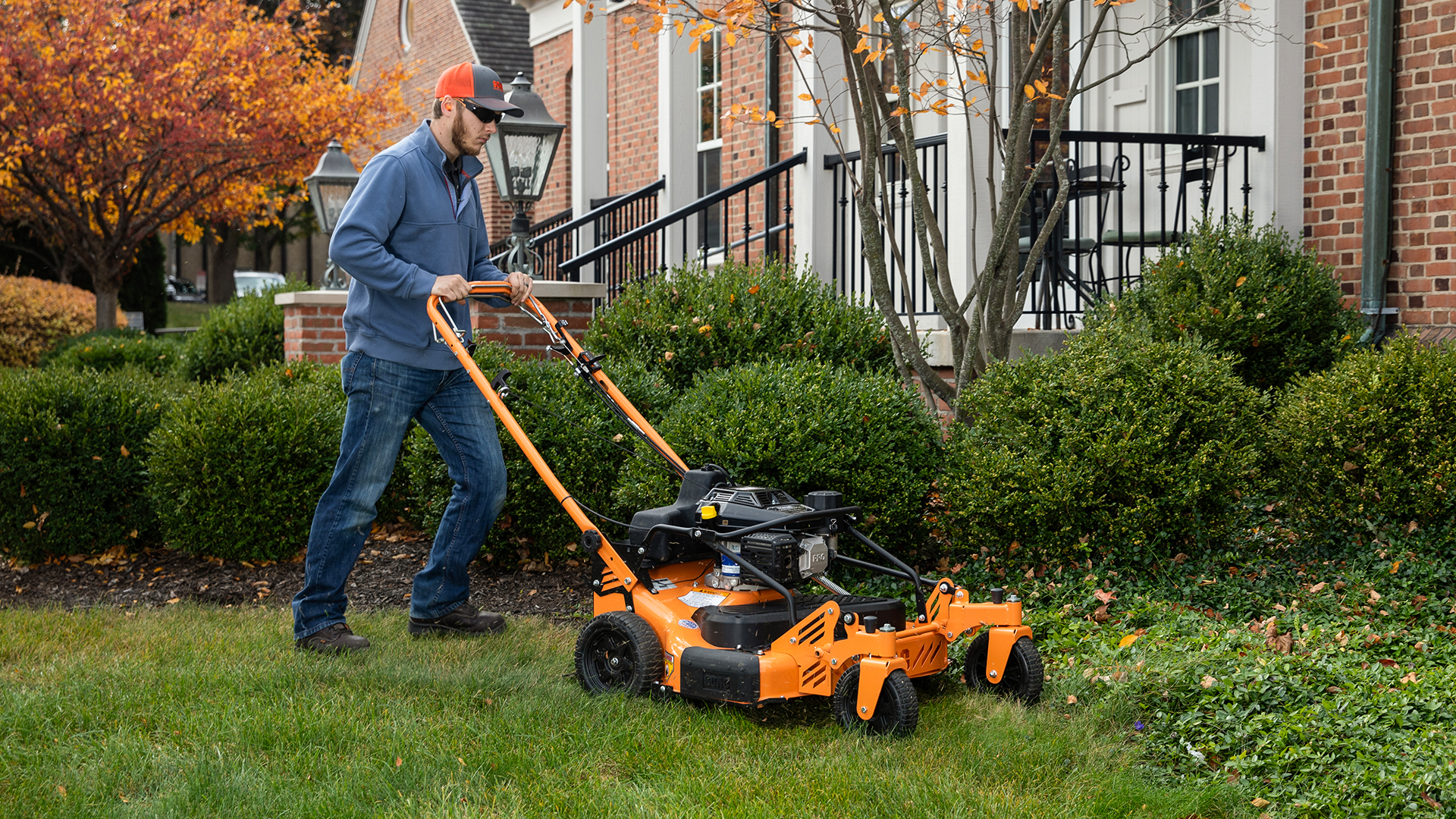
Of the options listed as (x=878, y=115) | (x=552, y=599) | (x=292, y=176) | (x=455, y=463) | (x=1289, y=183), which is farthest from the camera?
(x=292, y=176)

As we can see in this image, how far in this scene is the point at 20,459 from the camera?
6.09 metres

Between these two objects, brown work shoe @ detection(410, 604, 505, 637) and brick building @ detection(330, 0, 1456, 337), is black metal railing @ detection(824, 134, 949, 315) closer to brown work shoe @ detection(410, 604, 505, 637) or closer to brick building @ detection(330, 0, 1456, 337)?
brick building @ detection(330, 0, 1456, 337)

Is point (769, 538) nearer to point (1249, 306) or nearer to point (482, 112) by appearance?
point (482, 112)

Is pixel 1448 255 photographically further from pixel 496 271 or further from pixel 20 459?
pixel 20 459

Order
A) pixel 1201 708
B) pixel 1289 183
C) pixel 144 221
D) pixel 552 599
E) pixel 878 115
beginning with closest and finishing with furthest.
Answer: pixel 1201 708, pixel 552 599, pixel 878 115, pixel 1289 183, pixel 144 221

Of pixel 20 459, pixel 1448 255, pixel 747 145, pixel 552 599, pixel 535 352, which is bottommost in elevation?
pixel 552 599

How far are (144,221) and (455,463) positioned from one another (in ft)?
50.0

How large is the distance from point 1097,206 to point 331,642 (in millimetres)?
5337

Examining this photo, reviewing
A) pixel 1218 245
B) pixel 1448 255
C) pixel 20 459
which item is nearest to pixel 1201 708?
pixel 1218 245

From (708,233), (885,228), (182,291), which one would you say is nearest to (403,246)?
(885,228)

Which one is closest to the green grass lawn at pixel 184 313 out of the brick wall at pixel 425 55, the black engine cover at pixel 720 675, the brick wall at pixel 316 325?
the brick wall at pixel 425 55

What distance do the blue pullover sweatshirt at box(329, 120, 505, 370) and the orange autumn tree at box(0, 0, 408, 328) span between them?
43.1 feet

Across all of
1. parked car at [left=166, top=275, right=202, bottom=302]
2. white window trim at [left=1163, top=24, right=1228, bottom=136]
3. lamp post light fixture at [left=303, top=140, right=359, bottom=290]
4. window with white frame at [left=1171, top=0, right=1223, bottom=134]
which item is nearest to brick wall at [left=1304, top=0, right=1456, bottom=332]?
white window trim at [left=1163, top=24, right=1228, bottom=136]

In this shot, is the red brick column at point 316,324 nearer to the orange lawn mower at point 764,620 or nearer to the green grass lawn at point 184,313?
the orange lawn mower at point 764,620
